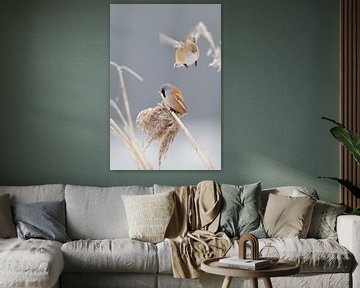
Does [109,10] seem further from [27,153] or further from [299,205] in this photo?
[299,205]

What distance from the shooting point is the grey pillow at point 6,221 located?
241 inches

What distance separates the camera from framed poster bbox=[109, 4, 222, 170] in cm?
685

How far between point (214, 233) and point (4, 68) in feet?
7.65

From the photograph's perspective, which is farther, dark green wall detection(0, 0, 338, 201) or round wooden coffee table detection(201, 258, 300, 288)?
dark green wall detection(0, 0, 338, 201)

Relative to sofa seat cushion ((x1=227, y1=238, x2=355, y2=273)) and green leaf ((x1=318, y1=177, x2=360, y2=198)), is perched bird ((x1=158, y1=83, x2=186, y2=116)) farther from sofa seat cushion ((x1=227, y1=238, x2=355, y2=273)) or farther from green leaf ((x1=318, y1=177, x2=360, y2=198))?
sofa seat cushion ((x1=227, y1=238, x2=355, y2=273))

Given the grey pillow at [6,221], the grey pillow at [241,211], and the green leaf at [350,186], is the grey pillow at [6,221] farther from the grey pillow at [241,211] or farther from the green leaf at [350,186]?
the green leaf at [350,186]

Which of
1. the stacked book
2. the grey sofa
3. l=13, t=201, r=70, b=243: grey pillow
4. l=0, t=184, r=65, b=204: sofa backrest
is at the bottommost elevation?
the grey sofa

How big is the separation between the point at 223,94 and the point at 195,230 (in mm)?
1284

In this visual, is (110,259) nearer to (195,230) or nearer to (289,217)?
(195,230)

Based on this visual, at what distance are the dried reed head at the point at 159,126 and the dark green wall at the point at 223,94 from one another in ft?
0.94

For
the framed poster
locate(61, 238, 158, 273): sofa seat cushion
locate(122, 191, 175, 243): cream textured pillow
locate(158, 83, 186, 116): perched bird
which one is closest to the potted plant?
the framed poster

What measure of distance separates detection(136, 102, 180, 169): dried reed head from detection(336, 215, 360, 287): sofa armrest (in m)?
1.68

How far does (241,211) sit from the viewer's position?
6.36m

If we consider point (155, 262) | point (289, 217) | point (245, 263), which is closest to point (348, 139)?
point (289, 217)
